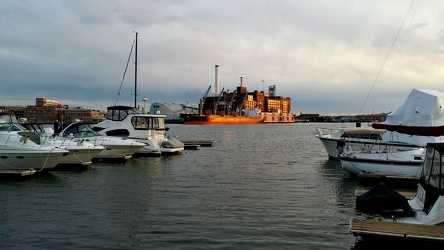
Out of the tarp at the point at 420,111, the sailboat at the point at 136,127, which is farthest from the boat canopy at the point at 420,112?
the sailboat at the point at 136,127

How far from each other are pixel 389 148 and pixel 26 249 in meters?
20.6

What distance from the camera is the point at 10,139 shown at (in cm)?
2041

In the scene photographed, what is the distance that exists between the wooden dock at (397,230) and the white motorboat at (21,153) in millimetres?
16148

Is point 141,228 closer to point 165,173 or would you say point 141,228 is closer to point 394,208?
point 394,208

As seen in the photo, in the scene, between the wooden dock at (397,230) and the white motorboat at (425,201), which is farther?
the white motorboat at (425,201)

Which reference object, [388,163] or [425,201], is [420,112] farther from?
[425,201]

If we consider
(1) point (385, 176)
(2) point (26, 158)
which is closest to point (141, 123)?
(2) point (26, 158)

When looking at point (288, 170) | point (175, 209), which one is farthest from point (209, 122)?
point (175, 209)

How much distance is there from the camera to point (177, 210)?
46.5 feet

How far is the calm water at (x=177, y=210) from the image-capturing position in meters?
11.0

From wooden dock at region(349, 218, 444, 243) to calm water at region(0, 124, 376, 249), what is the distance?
1.05 m

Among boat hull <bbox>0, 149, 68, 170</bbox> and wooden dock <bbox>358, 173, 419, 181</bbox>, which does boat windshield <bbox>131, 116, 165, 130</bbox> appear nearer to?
boat hull <bbox>0, 149, 68, 170</bbox>

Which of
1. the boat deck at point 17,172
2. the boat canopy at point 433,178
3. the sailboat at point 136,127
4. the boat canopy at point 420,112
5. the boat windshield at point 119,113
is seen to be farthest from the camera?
the boat windshield at point 119,113

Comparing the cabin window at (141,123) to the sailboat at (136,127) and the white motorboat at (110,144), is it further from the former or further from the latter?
the white motorboat at (110,144)
